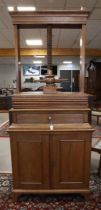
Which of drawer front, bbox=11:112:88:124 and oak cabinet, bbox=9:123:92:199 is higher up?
drawer front, bbox=11:112:88:124

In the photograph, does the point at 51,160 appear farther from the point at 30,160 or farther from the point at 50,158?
the point at 30,160

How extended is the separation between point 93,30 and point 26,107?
11.9ft

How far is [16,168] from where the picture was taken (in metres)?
2.09

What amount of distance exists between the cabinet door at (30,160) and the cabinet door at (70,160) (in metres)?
0.09

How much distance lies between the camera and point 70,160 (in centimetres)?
207

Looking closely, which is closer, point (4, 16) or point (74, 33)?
point (4, 16)

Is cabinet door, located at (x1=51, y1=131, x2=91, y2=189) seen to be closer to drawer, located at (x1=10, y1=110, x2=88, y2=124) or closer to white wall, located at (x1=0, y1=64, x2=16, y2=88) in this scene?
drawer, located at (x1=10, y1=110, x2=88, y2=124)

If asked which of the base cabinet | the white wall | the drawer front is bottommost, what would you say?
the base cabinet

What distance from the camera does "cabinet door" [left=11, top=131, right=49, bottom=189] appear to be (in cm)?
202

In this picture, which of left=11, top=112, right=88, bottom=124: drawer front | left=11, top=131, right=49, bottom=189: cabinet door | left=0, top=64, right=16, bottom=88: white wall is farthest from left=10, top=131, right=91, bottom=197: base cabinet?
left=0, top=64, right=16, bottom=88: white wall

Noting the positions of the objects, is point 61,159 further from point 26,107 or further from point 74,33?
point 74,33

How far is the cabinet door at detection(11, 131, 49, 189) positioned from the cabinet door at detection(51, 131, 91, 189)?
9cm

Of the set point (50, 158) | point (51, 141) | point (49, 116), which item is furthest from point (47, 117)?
point (50, 158)

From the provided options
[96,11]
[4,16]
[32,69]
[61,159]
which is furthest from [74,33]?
[32,69]
